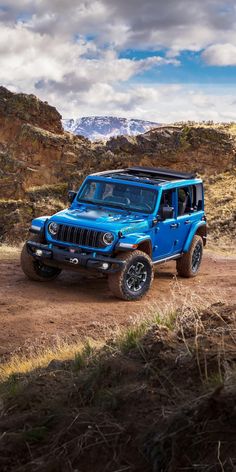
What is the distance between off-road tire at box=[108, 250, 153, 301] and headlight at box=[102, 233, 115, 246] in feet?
0.96

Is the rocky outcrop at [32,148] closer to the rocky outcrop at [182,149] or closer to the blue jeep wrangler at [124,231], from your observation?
the rocky outcrop at [182,149]

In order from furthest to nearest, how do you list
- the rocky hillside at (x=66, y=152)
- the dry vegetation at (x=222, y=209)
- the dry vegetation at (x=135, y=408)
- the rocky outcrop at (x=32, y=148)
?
the rocky outcrop at (x=32, y=148) < the rocky hillside at (x=66, y=152) < the dry vegetation at (x=222, y=209) < the dry vegetation at (x=135, y=408)

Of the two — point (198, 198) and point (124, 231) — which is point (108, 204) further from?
point (198, 198)

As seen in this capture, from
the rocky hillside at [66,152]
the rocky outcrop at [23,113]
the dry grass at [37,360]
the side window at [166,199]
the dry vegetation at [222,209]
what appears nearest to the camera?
the dry grass at [37,360]

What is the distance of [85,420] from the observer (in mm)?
4117

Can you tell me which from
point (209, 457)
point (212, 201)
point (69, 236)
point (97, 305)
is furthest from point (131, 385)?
point (212, 201)

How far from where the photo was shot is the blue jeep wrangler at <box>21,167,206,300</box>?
409 inches

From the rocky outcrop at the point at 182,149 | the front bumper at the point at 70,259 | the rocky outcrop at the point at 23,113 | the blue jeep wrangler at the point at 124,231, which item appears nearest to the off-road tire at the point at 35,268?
the blue jeep wrangler at the point at 124,231

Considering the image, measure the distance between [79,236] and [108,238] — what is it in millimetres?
584

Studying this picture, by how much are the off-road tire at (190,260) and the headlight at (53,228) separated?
304cm

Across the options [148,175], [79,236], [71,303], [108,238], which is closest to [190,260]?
[148,175]

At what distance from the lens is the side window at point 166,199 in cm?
1150

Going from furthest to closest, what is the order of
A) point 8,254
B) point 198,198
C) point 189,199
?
point 8,254, point 198,198, point 189,199

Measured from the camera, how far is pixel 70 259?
1051cm
